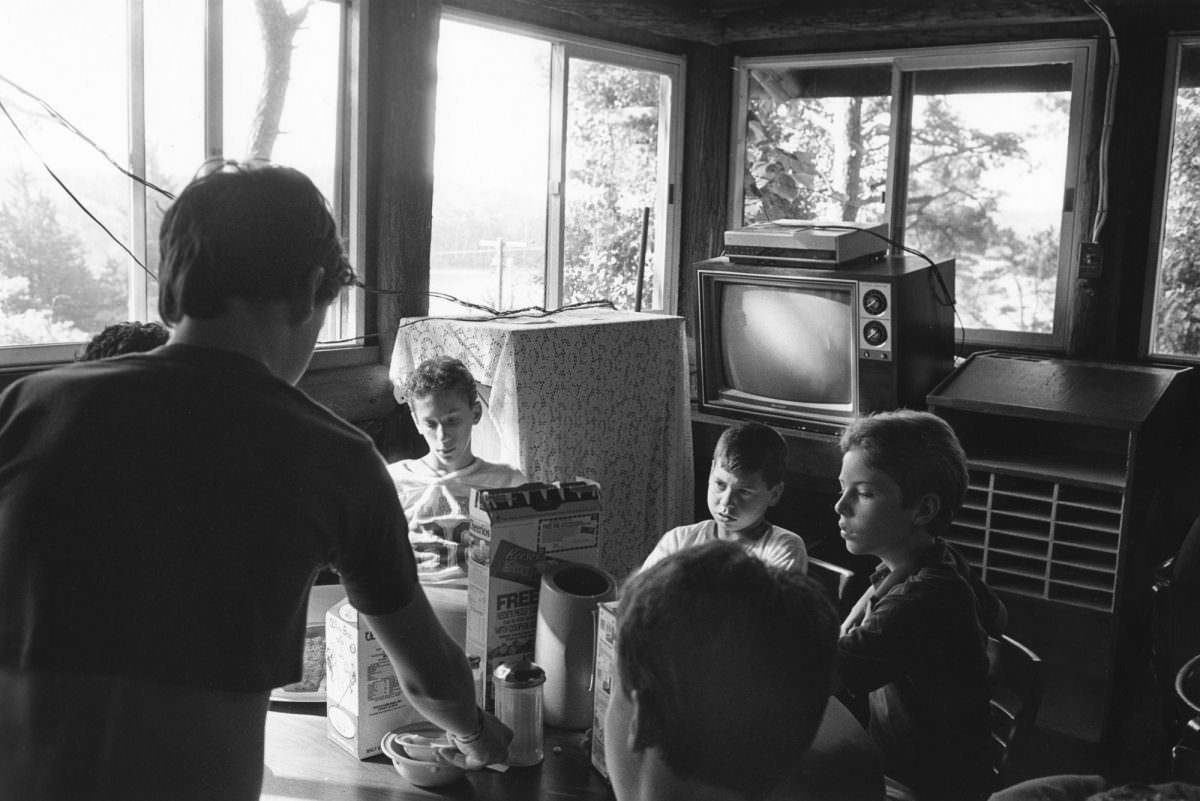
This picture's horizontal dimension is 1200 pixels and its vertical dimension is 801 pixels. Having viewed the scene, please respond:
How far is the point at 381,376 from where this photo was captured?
328cm

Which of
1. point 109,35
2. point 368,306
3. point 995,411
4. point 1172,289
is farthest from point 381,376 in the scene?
point 1172,289

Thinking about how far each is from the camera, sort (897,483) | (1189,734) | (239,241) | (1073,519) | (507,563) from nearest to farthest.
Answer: (239,241), (507,563), (897,483), (1189,734), (1073,519)

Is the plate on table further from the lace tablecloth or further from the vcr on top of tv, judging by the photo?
the vcr on top of tv

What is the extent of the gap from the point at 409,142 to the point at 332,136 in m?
0.21

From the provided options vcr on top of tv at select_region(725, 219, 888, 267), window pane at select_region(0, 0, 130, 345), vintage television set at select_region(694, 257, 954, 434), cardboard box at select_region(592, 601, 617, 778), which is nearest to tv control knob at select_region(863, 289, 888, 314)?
vintage television set at select_region(694, 257, 954, 434)

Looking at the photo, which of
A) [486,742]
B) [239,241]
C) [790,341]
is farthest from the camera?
[790,341]

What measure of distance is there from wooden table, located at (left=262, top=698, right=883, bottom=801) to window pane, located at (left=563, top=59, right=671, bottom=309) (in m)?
2.71

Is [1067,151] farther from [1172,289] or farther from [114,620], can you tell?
[114,620]

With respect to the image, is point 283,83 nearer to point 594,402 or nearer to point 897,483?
point 594,402

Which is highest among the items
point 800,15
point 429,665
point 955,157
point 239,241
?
point 800,15

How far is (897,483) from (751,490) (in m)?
0.74

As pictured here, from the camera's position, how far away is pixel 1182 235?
11.7 feet

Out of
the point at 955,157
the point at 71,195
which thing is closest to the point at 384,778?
the point at 71,195

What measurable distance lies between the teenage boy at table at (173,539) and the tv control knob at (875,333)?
247 cm
